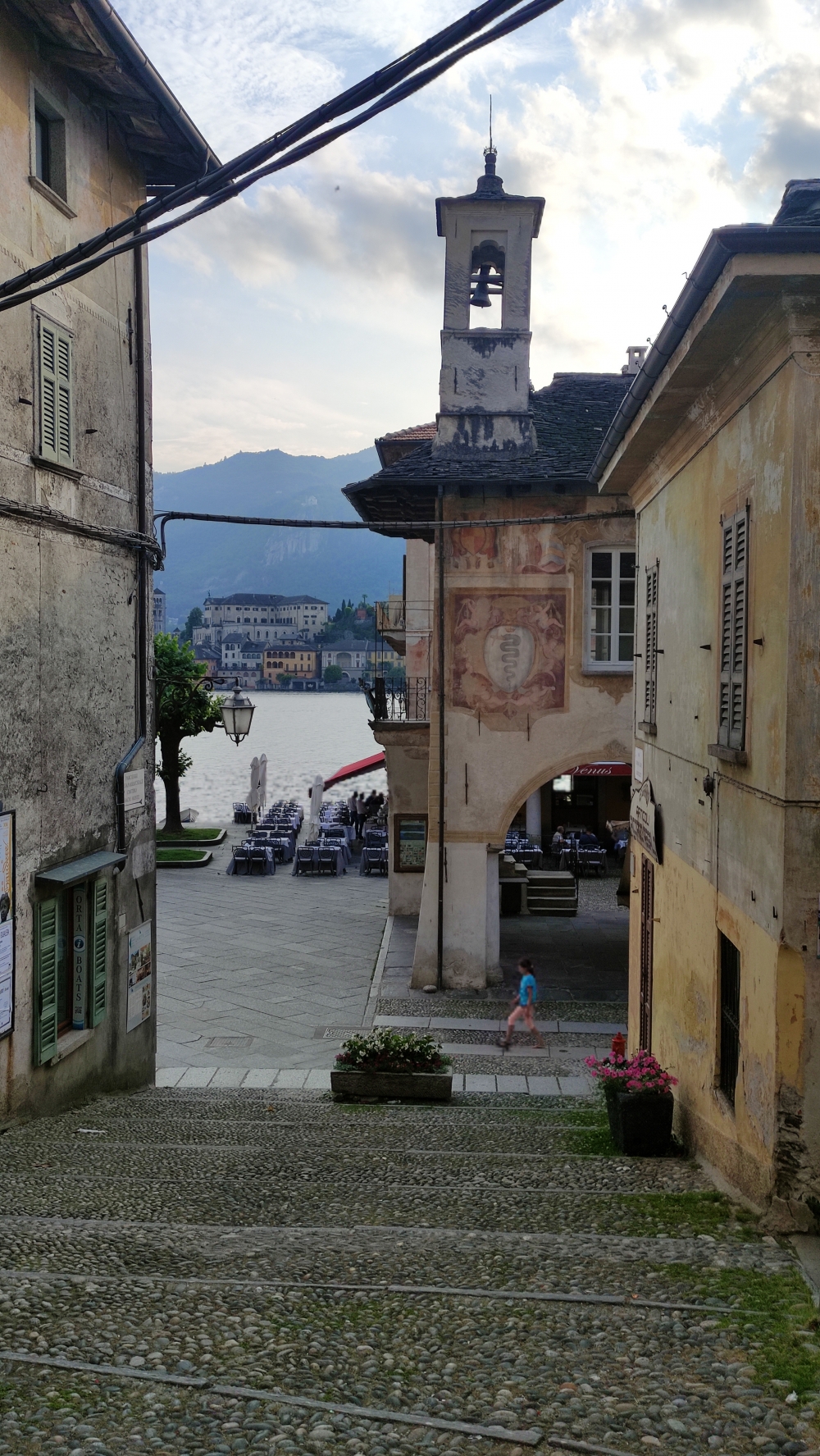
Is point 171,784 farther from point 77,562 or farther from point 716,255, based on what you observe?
point 716,255

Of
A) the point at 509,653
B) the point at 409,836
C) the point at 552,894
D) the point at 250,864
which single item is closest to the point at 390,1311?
the point at 509,653

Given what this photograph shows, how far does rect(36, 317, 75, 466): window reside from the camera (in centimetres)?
899

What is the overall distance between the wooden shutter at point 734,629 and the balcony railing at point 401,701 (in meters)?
12.6

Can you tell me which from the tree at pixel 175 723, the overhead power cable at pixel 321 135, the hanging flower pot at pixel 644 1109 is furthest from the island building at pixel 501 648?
the tree at pixel 175 723

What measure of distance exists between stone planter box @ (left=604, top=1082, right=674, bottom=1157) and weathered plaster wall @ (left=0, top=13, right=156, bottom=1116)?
4802 millimetres

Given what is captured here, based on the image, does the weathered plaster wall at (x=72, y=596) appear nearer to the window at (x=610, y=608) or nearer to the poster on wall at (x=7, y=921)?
the poster on wall at (x=7, y=921)

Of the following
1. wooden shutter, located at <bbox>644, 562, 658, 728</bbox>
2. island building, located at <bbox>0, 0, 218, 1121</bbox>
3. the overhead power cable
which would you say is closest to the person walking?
island building, located at <bbox>0, 0, 218, 1121</bbox>

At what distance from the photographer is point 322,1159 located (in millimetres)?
7711

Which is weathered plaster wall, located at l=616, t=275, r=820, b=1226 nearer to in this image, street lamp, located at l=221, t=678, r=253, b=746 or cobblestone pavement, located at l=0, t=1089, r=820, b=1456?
cobblestone pavement, located at l=0, t=1089, r=820, b=1456

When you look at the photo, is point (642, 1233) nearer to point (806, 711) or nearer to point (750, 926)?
point (750, 926)

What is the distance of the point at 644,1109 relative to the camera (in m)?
8.12

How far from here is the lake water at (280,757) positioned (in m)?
48.4

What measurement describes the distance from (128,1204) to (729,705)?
4.71 meters

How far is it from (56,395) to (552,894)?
15387 millimetres
